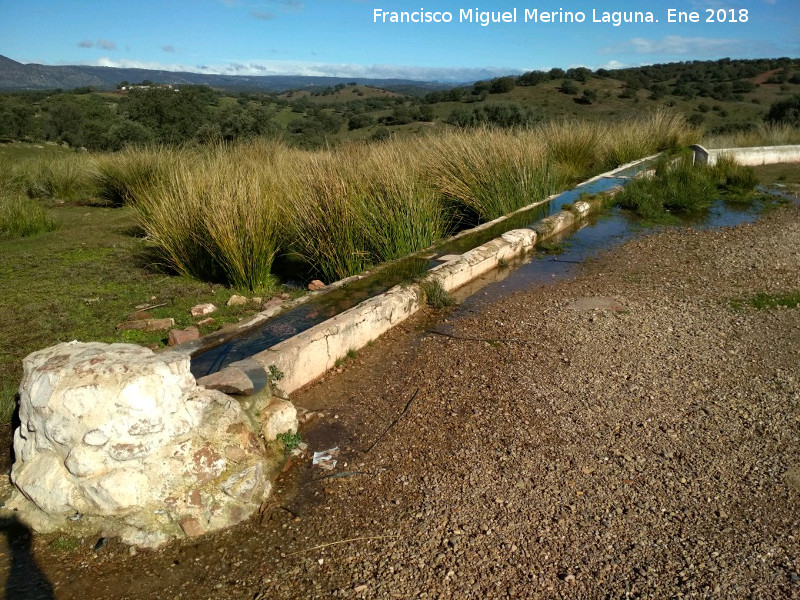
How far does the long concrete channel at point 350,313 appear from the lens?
3555 millimetres

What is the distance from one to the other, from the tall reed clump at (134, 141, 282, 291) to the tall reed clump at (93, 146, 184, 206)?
3.47 m

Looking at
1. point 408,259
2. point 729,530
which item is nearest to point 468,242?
point 408,259

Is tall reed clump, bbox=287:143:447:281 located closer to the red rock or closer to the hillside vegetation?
the red rock

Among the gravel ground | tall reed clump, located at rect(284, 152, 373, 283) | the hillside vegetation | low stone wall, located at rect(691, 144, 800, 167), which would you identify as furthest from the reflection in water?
low stone wall, located at rect(691, 144, 800, 167)

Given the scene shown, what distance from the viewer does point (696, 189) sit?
953 centimetres

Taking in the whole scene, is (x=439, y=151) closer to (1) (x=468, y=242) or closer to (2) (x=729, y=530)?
(1) (x=468, y=242)

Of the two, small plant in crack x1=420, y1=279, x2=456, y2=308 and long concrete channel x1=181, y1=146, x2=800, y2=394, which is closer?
long concrete channel x1=181, y1=146, x2=800, y2=394

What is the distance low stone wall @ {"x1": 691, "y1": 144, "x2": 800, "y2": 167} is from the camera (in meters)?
12.3

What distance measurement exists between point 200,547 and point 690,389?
273 centimetres

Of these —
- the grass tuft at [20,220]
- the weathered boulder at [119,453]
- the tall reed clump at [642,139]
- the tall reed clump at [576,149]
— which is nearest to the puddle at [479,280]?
the weathered boulder at [119,453]

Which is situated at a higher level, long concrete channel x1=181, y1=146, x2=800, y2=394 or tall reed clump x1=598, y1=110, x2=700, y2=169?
tall reed clump x1=598, y1=110, x2=700, y2=169

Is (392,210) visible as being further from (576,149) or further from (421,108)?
(421,108)

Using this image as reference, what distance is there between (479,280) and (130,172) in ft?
22.8

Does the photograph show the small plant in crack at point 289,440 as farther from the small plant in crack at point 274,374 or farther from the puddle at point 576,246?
the puddle at point 576,246
